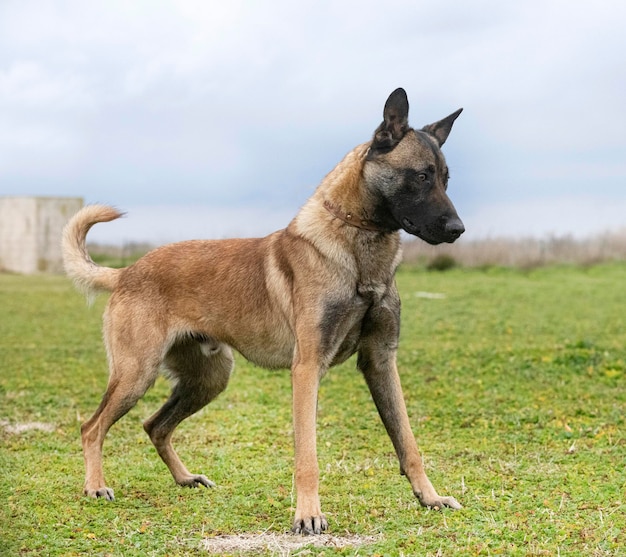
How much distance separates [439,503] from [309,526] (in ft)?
2.93

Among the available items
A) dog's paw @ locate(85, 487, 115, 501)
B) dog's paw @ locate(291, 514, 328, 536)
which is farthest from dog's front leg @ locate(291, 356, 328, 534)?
dog's paw @ locate(85, 487, 115, 501)

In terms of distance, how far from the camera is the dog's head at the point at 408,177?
208 inches

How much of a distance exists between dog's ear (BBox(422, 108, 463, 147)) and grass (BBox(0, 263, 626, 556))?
2261 mm

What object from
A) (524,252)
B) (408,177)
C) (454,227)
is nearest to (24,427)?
(408,177)

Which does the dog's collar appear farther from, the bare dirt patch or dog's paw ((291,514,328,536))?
the bare dirt patch

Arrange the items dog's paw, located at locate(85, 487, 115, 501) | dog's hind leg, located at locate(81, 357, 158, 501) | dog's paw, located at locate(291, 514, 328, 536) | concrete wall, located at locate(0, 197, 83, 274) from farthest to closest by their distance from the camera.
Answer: concrete wall, located at locate(0, 197, 83, 274), dog's hind leg, located at locate(81, 357, 158, 501), dog's paw, located at locate(85, 487, 115, 501), dog's paw, located at locate(291, 514, 328, 536)

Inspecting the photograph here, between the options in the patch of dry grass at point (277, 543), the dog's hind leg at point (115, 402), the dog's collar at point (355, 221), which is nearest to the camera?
the patch of dry grass at point (277, 543)

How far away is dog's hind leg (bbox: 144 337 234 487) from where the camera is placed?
21.7ft

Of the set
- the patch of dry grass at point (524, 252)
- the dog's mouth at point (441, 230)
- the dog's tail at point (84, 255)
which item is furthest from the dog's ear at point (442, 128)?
the patch of dry grass at point (524, 252)

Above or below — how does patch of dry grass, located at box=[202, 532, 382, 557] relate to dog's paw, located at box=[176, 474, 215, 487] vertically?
above

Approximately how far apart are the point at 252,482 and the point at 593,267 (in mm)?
22036

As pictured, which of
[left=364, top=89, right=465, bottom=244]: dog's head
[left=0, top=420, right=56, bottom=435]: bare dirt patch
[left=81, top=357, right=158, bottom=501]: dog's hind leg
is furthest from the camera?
[left=0, top=420, right=56, bottom=435]: bare dirt patch

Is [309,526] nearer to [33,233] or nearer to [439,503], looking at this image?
[439,503]

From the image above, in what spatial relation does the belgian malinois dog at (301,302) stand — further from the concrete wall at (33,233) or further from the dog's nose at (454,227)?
the concrete wall at (33,233)
